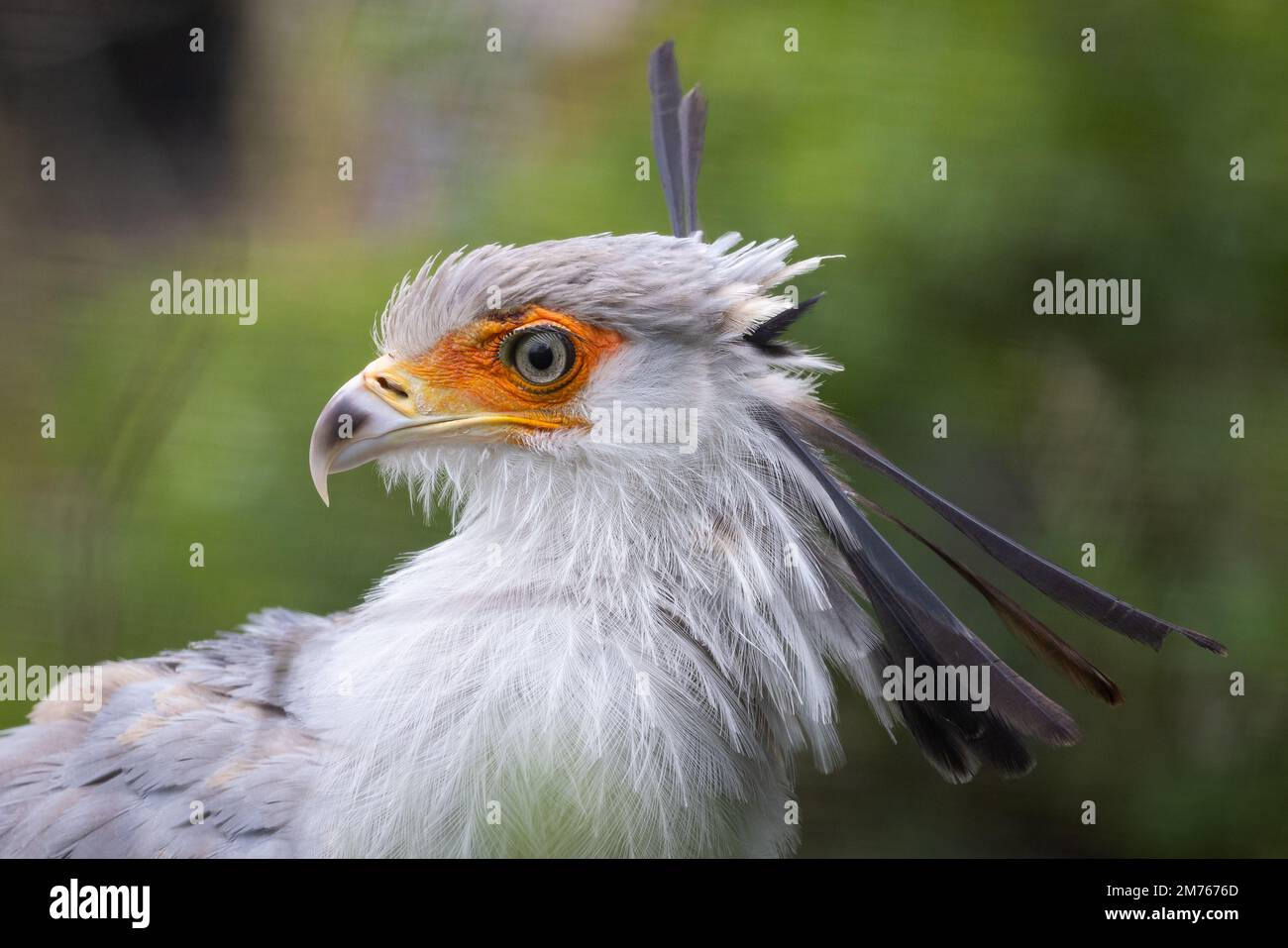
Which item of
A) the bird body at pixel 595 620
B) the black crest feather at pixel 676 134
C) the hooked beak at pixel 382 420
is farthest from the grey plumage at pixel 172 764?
the black crest feather at pixel 676 134

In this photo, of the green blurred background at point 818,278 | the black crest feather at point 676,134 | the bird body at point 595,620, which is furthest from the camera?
the green blurred background at point 818,278

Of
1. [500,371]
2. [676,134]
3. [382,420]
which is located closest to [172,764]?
[382,420]

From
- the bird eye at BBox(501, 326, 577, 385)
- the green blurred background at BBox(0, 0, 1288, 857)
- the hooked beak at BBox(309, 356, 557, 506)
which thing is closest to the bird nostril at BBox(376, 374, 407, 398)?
the hooked beak at BBox(309, 356, 557, 506)

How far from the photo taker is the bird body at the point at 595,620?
1.11m

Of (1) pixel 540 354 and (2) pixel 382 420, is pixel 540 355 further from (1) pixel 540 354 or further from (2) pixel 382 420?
(2) pixel 382 420

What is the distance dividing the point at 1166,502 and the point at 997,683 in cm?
97

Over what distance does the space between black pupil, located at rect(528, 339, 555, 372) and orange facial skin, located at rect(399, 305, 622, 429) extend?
19mm

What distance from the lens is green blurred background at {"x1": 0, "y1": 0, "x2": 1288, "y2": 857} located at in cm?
176

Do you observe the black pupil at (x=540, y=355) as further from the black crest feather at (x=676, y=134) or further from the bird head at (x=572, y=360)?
the black crest feather at (x=676, y=134)

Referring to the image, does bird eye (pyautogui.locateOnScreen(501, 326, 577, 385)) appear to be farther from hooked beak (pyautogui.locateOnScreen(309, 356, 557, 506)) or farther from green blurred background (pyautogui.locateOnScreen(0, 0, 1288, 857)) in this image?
green blurred background (pyautogui.locateOnScreen(0, 0, 1288, 857))

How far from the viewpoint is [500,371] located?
46.3 inches

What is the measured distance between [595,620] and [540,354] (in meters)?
0.27

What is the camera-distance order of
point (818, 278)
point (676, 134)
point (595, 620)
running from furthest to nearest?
point (818, 278)
point (676, 134)
point (595, 620)
